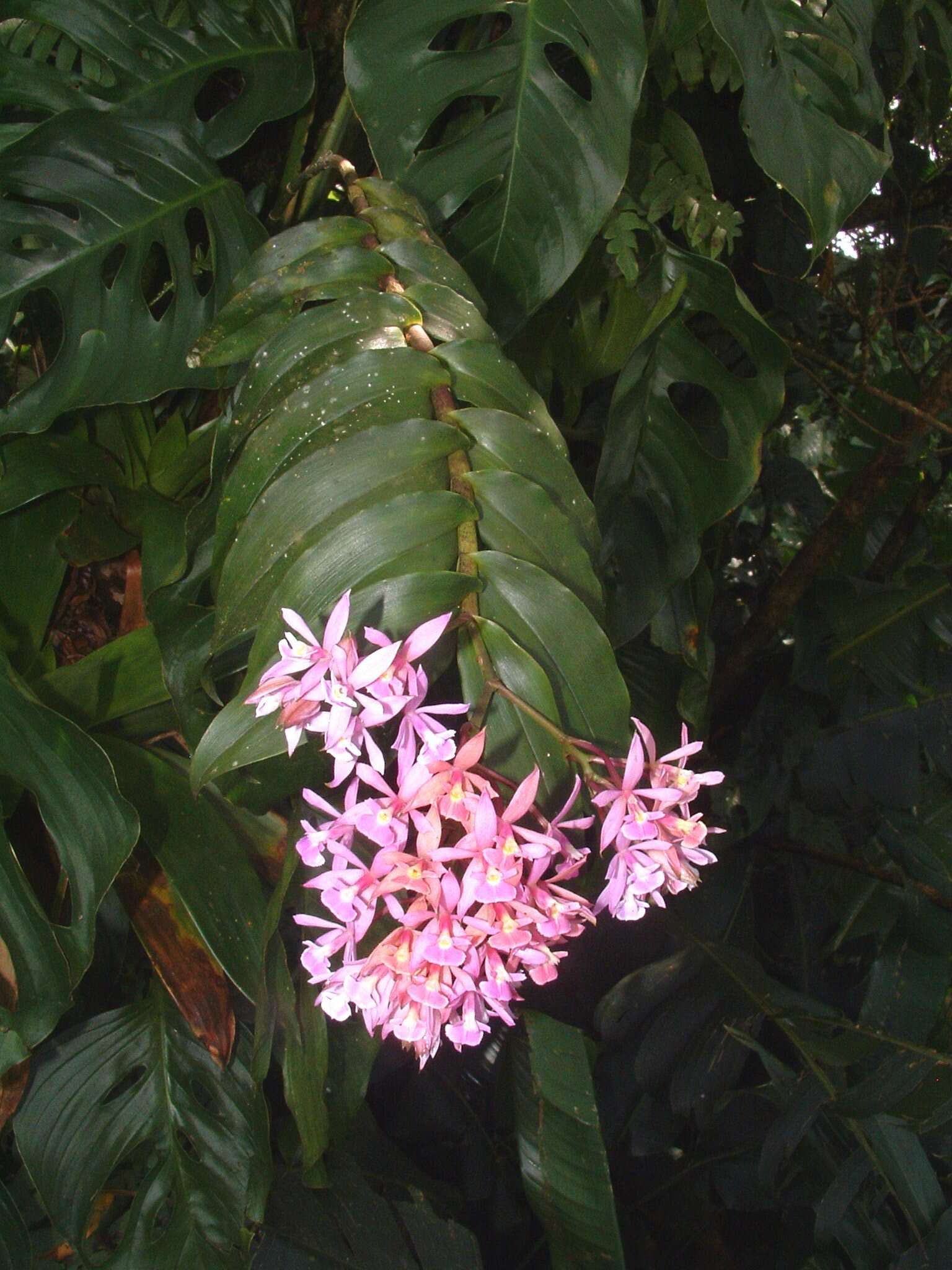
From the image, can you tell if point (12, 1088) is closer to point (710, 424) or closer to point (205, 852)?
point (205, 852)

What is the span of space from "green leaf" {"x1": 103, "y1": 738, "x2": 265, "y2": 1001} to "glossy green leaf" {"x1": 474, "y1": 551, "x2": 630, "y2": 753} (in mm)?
357

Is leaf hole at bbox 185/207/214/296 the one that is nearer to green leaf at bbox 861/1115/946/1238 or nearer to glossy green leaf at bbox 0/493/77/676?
glossy green leaf at bbox 0/493/77/676

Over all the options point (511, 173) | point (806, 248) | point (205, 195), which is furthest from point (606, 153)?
point (806, 248)

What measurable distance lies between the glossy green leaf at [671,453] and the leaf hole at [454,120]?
0.22 m

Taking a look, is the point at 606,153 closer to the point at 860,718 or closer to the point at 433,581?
the point at 433,581

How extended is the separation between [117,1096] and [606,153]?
0.93 metres

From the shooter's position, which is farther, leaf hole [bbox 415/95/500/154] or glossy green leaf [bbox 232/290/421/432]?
leaf hole [bbox 415/95/500/154]

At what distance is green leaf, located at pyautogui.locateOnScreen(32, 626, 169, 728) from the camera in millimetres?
853

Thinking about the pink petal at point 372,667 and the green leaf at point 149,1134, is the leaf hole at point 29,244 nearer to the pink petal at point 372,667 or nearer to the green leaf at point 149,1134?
the pink petal at point 372,667

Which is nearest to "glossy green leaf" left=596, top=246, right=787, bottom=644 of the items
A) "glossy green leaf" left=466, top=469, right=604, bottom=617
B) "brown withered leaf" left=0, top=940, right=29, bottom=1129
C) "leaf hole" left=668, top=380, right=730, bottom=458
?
"leaf hole" left=668, top=380, right=730, bottom=458

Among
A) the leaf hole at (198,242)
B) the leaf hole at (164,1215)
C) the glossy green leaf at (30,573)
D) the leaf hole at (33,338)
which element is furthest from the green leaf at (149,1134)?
the leaf hole at (198,242)

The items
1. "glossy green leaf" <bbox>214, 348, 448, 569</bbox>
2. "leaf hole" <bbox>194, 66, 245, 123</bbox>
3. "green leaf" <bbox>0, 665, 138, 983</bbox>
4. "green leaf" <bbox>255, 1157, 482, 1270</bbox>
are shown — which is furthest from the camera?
"leaf hole" <bbox>194, 66, 245, 123</bbox>

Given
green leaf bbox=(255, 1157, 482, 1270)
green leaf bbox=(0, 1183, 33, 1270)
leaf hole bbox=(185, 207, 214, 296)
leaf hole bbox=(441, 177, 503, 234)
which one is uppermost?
leaf hole bbox=(441, 177, 503, 234)

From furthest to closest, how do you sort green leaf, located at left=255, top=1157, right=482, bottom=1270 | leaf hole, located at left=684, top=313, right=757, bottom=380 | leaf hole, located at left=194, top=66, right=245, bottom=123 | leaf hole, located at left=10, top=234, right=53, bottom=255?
1. leaf hole, located at left=684, top=313, right=757, bottom=380
2. leaf hole, located at left=194, top=66, right=245, bottom=123
3. green leaf, located at left=255, top=1157, right=482, bottom=1270
4. leaf hole, located at left=10, top=234, right=53, bottom=255
